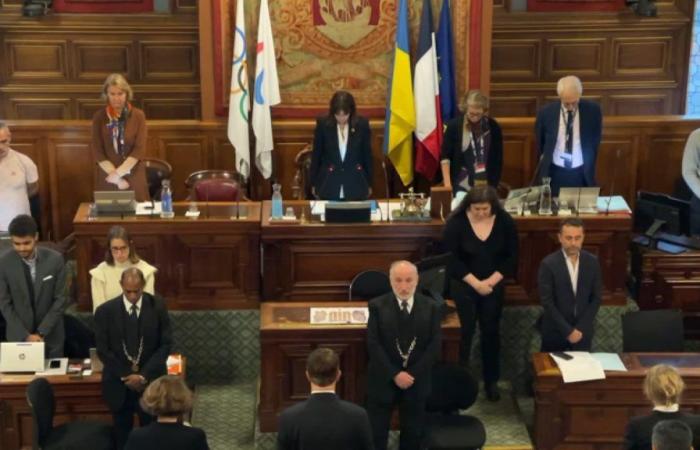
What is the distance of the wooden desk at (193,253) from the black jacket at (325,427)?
2.73 m

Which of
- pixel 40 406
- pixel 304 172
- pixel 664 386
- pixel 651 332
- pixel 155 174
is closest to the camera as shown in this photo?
pixel 664 386

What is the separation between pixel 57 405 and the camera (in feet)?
20.8

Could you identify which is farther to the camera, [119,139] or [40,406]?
[119,139]

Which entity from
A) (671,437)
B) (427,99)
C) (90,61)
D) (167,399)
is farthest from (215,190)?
(671,437)

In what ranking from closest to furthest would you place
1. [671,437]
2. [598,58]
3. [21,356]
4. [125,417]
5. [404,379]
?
1. [671,437]
2. [404,379]
3. [125,417]
4. [21,356]
5. [598,58]

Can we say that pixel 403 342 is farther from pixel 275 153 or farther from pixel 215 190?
pixel 275 153

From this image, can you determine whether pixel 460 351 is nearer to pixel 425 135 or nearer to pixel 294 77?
pixel 425 135

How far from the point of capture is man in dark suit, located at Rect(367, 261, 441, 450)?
19.3 feet

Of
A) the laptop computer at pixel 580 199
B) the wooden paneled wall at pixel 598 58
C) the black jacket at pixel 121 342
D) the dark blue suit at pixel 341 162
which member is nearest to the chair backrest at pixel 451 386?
the black jacket at pixel 121 342

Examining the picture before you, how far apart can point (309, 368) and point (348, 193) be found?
3.20 m

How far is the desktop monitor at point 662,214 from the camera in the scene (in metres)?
7.89

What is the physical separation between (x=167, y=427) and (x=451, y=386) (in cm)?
201

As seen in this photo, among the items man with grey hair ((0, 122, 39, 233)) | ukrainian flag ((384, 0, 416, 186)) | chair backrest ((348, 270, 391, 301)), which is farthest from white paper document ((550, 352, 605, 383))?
man with grey hair ((0, 122, 39, 233))

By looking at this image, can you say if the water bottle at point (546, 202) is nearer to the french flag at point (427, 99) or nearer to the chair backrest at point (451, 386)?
the french flag at point (427, 99)
